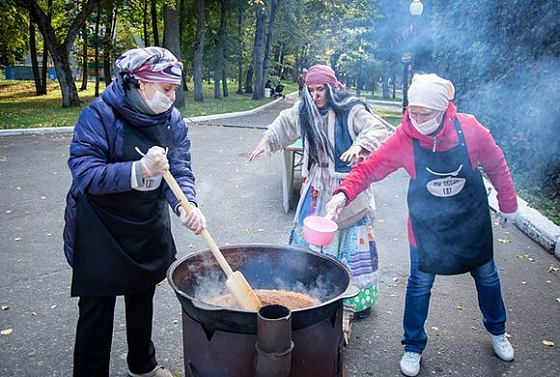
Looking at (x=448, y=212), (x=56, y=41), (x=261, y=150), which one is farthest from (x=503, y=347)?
(x=56, y=41)

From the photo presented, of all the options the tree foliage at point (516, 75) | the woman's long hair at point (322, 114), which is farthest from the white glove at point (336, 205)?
the tree foliage at point (516, 75)

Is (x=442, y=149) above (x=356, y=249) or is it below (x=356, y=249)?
above

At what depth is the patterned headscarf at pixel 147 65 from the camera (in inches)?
88.3

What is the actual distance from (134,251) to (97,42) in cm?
2245

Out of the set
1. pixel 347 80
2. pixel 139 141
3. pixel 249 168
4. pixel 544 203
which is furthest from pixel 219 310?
pixel 347 80

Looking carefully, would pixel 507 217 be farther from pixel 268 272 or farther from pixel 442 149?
pixel 268 272

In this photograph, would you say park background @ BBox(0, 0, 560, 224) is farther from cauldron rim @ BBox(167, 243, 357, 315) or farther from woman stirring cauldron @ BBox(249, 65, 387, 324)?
cauldron rim @ BBox(167, 243, 357, 315)

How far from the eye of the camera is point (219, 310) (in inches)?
72.8

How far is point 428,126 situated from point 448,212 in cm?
55

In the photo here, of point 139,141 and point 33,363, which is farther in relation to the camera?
point 33,363

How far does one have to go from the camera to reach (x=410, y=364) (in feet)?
10.3

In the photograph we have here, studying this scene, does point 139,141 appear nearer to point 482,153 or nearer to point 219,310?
point 219,310

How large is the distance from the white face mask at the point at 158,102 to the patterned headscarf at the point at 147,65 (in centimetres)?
7

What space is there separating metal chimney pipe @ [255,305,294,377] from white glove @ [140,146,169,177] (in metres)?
0.77
